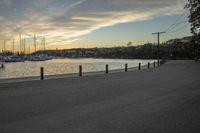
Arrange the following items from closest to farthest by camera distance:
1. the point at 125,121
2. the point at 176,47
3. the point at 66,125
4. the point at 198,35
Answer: the point at 66,125, the point at 125,121, the point at 198,35, the point at 176,47

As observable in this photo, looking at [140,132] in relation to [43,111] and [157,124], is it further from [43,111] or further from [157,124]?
[43,111]

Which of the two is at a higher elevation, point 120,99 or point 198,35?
point 198,35

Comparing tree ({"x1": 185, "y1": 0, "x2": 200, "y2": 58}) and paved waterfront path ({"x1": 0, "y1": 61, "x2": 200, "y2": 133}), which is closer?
paved waterfront path ({"x1": 0, "y1": 61, "x2": 200, "y2": 133})

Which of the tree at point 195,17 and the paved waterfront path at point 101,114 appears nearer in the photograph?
the paved waterfront path at point 101,114

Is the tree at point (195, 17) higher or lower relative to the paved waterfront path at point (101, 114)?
higher

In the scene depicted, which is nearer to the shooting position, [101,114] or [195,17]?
[101,114]

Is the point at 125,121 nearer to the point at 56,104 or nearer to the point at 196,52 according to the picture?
the point at 56,104

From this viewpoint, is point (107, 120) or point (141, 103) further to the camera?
point (141, 103)

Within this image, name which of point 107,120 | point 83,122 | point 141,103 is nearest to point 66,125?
point 83,122

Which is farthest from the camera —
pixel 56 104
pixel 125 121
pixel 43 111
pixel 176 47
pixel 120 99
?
pixel 176 47

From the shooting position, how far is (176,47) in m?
168

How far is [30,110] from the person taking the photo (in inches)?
393

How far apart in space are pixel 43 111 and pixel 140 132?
12.4 ft

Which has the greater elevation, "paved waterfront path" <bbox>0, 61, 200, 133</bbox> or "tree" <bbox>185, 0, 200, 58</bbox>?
"tree" <bbox>185, 0, 200, 58</bbox>
